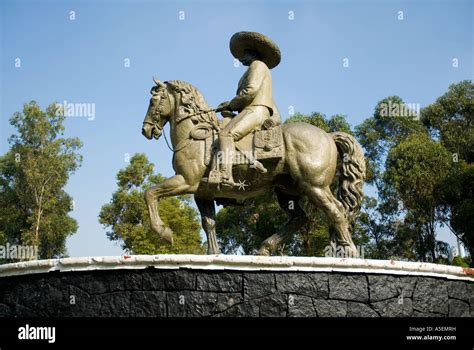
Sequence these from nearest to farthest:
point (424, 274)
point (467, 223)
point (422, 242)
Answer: point (424, 274) → point (467, 223) → point (422, 242)

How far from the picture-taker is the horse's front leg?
8.90m

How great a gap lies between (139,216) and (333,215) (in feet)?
77.3

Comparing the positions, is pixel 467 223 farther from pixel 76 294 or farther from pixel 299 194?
pixel 76 294

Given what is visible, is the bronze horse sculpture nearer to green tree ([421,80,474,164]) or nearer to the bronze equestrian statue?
the bronze equestrian statue

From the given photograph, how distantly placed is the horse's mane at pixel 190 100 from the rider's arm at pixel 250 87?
1.45 ft

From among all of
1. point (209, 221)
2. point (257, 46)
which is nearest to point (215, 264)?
point (209, 221)

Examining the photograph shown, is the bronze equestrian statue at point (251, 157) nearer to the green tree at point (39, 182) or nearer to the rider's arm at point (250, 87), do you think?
the rider's arm at point (250, 87)

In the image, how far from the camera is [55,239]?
32.0 m

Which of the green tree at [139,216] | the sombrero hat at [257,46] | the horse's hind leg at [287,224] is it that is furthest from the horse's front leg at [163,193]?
the green tree at [139,216]

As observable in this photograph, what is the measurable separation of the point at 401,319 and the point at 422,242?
24121 millimetres

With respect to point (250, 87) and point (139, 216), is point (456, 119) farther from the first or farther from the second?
point (250, 87)

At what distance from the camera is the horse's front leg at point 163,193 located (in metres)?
8.90

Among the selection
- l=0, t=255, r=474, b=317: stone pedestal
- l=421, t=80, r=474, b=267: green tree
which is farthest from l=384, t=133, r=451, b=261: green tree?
l=0, t=255, r=474, b=317: stone pedestal

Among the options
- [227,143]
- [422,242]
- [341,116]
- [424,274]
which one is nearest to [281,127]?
[227,143]
